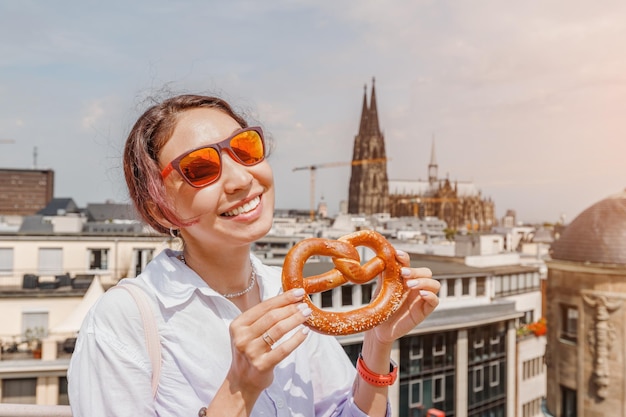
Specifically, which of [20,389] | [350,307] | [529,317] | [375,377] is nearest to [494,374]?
[529,317]

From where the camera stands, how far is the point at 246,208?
1825 millimetres

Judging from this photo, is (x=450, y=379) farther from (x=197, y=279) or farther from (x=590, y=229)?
(x=197, y=279)

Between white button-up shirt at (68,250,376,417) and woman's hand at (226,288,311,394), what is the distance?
0.20 m

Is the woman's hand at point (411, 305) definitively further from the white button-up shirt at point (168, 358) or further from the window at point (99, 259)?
the window at point (99, 259)

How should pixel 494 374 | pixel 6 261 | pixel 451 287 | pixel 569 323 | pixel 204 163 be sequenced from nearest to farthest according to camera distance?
pixel 204 163 < pixel 569 323 < pixel 6 261 < pixel 451 287 < pixel 494 374

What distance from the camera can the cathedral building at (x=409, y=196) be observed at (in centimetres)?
11781

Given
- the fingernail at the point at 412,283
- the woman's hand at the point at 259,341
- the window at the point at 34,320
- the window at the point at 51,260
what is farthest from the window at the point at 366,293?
the woman's hand at the point at 259,341

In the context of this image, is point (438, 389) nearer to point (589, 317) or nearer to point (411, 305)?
point (589, 317)

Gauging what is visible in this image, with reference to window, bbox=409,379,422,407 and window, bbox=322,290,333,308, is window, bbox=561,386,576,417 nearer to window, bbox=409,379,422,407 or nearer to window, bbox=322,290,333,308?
window, bbox=409,379,422,407

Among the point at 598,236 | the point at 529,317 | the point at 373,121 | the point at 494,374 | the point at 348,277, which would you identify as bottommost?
the point at 494,374

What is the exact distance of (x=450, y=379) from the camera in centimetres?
2153

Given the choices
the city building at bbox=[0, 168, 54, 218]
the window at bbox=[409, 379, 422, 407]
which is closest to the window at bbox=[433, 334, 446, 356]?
the window at bbox=[409, 379, 422, 407]

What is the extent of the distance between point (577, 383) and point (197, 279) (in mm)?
16170

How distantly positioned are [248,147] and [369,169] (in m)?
121
